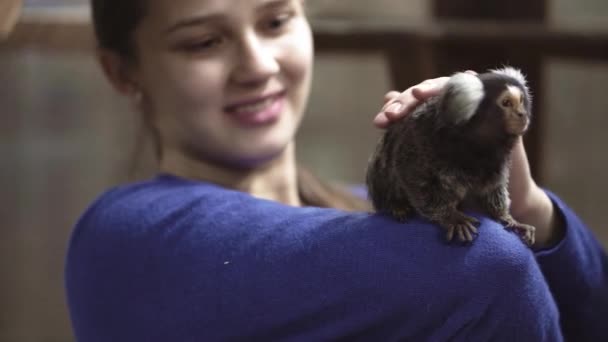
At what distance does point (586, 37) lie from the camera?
5.45ft

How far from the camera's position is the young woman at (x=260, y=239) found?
81 centimetres

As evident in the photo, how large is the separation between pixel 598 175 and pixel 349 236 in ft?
4.05

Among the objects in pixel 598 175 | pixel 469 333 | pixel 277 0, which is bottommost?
pixel 598 175

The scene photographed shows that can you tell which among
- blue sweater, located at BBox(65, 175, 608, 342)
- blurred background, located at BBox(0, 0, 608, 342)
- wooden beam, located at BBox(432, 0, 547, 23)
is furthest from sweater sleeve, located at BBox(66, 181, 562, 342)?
wooden beam, located at BBox(432, 0, 547, 23)

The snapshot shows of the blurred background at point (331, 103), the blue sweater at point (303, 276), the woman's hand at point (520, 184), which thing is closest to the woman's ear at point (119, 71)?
the blue sweater at point (303, 276)

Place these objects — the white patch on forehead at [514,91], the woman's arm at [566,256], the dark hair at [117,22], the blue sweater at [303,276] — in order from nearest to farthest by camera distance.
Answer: the white patch on forehead at [514,91] → the blue sweater at [303,276] → the woman's arm at [566,256] → the dark hair at [117,22]

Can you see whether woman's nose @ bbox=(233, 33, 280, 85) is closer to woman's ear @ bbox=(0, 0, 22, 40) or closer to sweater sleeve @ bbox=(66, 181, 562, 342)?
sweater sleeve @ bbox=(66, 181, 562, 342)

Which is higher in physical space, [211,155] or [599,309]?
[211,155]

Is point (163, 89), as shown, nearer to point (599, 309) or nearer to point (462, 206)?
point (462, 206)

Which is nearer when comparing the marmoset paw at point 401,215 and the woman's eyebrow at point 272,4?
the marmoset paw at point 401,215

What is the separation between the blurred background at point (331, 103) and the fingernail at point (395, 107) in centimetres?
25

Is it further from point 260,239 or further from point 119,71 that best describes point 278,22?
point 260,239

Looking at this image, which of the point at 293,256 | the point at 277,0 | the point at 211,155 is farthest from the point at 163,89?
the point at 293,256

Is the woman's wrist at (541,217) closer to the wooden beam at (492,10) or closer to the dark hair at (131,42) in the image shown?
the dark hair at (131,42)
